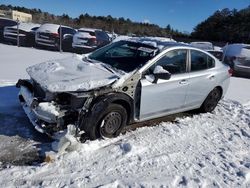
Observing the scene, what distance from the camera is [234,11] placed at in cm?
4575

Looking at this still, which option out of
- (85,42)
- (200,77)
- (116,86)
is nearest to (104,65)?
(116,86)

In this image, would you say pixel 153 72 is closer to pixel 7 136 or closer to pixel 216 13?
pixel 7 136

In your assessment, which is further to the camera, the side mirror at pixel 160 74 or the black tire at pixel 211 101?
the black tire at pixel 211 101

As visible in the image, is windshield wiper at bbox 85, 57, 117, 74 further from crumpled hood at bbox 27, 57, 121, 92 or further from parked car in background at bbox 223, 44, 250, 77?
parked car in background at bbox 223, 44, 250, 77

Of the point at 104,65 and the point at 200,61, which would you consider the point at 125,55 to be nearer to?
the point at 104,65

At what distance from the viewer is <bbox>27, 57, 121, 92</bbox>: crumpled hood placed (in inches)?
193

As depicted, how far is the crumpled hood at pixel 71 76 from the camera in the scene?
4.90m

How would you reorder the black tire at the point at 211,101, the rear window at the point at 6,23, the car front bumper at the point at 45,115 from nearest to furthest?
the car front bumper at the point at 45,115
the black tire at the point at 211,101
the rear window at the point at 6,23

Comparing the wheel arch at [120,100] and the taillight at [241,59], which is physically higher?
the taillight at [241,59]

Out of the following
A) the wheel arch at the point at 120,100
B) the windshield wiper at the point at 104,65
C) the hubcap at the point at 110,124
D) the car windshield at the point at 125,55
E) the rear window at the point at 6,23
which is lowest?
the hubcap at the point at 110,124

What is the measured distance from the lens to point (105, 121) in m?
5.21

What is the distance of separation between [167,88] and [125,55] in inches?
39.2

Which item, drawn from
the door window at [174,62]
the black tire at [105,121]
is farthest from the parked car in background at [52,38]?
the black tire at [105,121]

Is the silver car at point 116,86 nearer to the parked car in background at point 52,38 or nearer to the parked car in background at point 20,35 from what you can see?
the parked car in background at point 52,38
